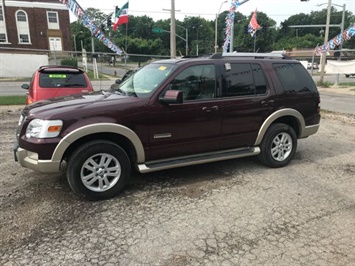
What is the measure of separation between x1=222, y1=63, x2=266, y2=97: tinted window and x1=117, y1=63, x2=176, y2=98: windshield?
897 mm

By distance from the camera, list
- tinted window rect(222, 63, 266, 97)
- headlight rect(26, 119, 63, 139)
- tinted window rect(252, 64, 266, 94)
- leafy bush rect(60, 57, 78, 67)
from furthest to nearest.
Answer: leafy bush rect(60, 57, 78, 67), tinted window rect(252, 64, 266, 94), tinted window rect(222, 63, 266, 97), headlight rect(26, 119, 63, 139)

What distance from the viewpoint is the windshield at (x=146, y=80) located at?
451 centimetres

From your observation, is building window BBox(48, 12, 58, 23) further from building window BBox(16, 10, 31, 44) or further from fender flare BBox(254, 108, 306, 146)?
fender flare BBox(254, 108, 306, 146)

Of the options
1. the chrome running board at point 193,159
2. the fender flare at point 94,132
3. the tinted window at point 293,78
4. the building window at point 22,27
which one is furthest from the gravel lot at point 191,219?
the building window at point 22,27

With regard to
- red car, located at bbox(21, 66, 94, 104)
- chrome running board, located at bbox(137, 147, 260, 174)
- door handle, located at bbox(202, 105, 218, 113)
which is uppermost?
red car, located at bbox(21, 66, 94, 104)

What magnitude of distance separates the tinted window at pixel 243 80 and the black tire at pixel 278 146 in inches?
28.6

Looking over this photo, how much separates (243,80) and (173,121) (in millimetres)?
1418

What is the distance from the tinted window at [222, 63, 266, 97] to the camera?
4934 mm

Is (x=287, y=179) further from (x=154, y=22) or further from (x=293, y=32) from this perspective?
(x=293, y=32)

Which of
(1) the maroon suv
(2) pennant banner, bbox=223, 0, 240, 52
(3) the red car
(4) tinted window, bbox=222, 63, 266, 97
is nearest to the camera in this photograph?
(1) the maroon suv

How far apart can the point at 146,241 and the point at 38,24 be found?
47.8 m

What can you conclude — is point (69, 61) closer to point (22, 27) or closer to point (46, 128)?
point (22, 27)

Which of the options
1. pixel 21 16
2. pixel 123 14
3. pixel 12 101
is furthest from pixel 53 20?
pixel 12 101

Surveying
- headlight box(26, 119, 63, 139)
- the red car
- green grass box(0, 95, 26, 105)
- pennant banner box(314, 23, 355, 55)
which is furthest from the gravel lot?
pennant banner box(314, 23, 355, 55)
